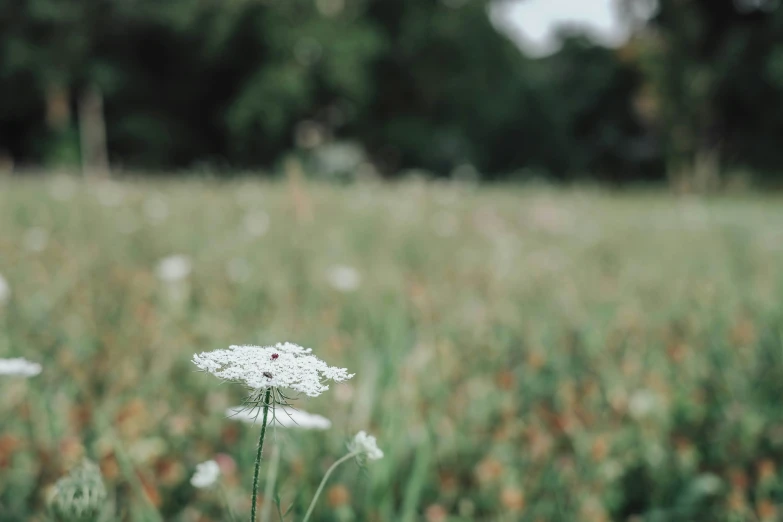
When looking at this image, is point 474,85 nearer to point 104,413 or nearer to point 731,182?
point 731,182

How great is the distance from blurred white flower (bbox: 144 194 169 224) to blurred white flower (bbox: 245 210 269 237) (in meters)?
0.45

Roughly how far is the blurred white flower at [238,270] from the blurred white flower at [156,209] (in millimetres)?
961

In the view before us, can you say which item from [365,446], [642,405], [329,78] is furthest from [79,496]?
[329,78]

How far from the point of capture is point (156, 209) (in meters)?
3.97

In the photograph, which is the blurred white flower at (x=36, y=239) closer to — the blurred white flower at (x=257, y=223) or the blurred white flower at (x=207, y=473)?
the blurred white flower at (x=257, y=223)

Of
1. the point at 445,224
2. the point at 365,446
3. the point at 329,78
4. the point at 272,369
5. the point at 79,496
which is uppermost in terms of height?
the point at 329,78

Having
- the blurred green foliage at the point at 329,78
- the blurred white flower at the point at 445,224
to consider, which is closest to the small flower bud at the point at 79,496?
the blurred white flower at the point at 445,224

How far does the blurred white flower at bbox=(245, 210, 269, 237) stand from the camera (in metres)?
3.39

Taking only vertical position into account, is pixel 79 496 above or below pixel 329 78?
below

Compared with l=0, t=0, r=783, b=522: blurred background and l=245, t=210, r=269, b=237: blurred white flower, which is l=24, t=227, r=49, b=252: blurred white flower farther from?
l=245, t=210, r=269, b=237: blurred white flower

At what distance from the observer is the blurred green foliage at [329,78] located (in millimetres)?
18297

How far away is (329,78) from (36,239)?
619 inches

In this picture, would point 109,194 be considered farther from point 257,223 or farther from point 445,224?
point 445,224

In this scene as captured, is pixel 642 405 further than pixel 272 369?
Yes
